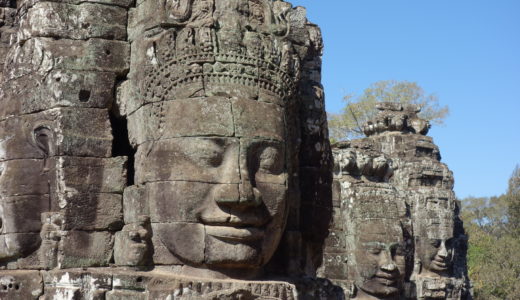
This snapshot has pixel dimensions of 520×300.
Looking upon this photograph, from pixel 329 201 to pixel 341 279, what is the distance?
3052mm

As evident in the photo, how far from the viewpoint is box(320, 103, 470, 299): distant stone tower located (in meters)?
12.1

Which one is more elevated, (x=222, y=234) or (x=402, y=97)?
(x=402, y=97)

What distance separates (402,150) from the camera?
17656 millimetres

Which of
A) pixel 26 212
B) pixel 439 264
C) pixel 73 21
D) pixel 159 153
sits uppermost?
pixel 73 21

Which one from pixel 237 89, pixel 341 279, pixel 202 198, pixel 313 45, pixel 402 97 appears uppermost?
pixel 402 97

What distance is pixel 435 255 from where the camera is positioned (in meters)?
16.8

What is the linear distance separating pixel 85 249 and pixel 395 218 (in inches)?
243

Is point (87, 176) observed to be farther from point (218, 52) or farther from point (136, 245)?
point (218, 52)

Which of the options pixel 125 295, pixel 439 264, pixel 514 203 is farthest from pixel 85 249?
pixel 514 203

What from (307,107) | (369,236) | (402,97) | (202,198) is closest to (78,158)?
(202,198)

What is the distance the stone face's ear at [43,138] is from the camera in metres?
7.57

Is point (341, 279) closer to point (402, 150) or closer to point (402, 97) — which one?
point (402, 150)

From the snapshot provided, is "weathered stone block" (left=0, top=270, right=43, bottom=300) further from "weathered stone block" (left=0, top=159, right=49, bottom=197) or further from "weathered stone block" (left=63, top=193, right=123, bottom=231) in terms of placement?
"weathered stone block" (left=0, top=159, right=49, bottom=197)

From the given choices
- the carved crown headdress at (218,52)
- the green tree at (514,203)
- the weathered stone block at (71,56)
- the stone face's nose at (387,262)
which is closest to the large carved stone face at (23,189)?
the weathered stone block at (71,56)
